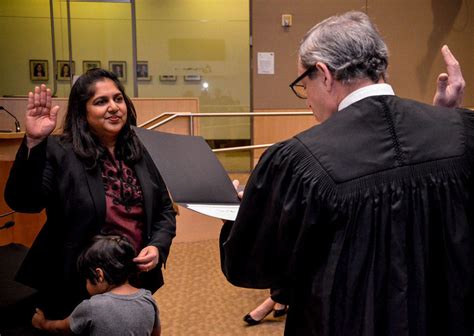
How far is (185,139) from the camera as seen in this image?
1516 millimetres

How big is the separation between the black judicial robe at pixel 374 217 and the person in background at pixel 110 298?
85 cm

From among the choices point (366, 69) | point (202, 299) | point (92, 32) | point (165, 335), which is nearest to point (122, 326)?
point (165, 335)

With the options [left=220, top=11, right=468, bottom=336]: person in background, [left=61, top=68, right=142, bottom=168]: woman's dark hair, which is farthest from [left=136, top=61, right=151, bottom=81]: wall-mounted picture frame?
[left=220, top=11, right=468, bottom=336]: person in background

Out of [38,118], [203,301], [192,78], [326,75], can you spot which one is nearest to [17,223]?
[203,301]

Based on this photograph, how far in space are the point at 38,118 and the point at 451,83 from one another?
1341 mm

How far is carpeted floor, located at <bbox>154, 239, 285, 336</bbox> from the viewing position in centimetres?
284

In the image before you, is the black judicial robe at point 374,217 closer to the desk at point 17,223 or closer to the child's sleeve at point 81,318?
the child's sleeve at point 81,318

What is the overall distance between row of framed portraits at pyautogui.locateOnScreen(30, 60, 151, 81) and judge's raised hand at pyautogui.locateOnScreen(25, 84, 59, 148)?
5195 mm

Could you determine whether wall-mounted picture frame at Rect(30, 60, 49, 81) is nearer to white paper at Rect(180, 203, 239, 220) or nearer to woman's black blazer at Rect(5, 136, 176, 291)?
woman's black blazer at Rect(5, 136, 176, 291)

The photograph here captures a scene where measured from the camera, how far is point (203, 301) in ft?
10.6

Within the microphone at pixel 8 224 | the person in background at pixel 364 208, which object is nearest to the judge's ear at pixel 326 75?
the person in background at pixel 364 208

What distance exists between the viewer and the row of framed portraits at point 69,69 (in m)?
6.71

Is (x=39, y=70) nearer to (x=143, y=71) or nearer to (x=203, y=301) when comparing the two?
(x=143, y=71)

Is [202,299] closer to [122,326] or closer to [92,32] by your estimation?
[122,326]
